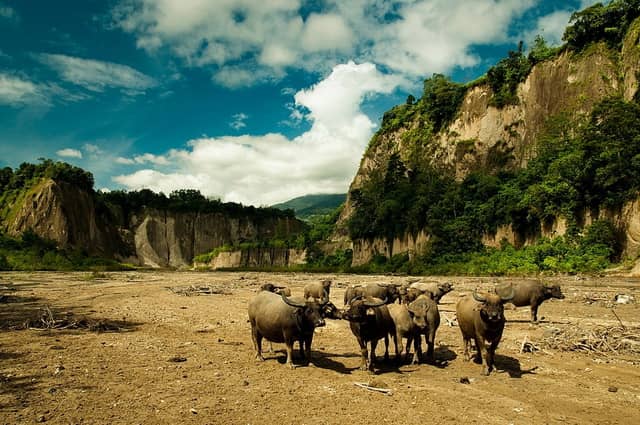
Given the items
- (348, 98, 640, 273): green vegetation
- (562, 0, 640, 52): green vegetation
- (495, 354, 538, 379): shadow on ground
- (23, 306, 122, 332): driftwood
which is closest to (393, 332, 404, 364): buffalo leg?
(495, 354, 538, 379): shadow on ground

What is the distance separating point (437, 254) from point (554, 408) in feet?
150

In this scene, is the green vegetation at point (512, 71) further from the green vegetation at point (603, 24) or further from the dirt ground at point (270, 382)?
the dirt ground at point (270, 382)

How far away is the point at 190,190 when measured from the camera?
5089 inches

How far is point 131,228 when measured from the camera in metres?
106

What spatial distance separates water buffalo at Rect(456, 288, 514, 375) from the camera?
25.8ft

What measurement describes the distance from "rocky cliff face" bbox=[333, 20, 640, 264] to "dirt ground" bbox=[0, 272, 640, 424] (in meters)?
30.0

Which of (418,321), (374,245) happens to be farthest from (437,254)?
(418,321)

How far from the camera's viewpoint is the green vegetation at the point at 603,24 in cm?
4384

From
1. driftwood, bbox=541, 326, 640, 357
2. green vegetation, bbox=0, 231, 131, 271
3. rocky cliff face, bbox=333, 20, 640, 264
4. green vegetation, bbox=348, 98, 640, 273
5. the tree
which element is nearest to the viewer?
driftwood, bbox=541, 326, 640, 357

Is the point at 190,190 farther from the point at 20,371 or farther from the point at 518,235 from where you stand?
the point at 20,371

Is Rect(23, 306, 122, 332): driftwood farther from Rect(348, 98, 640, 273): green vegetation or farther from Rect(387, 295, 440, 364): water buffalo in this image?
Rect(348, 98, 640, 273): green vegetation

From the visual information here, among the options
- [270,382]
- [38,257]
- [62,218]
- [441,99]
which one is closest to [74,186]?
[62,218]

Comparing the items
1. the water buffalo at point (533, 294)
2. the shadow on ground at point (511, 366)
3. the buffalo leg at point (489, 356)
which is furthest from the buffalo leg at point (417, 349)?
the water buffalo at point (533, 294)

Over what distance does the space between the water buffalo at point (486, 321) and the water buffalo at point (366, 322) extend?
1934 millimetres
